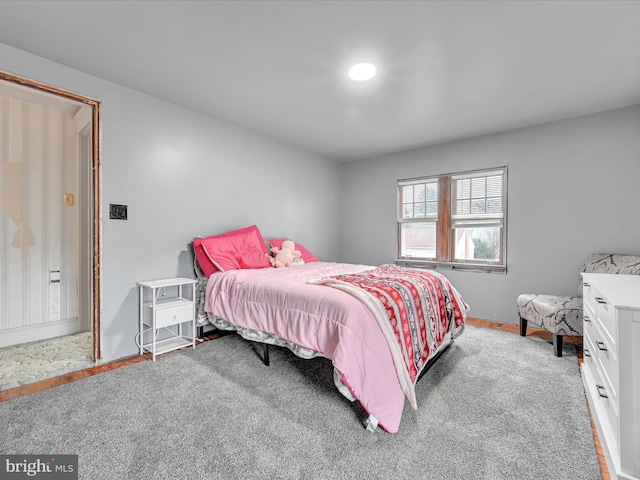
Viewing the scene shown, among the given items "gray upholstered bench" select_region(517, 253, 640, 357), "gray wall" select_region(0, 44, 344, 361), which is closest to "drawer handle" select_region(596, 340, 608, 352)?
"gray upholstered bench" select_region(517, 253, 640, 357)

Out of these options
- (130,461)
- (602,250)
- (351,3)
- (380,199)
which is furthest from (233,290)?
(602,250)

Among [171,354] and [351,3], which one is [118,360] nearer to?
[171,354]

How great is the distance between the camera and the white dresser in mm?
1241

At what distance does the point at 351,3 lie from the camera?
5.45 feet

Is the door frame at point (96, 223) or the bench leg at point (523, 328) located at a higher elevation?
the door frame at point (96, 223)

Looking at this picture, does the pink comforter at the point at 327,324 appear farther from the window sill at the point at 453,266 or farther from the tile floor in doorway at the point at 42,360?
the window sill at the point at 453,266

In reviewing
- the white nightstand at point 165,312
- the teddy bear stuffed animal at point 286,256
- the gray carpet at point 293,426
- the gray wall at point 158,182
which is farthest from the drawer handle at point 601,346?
the gray wall at point 158,182

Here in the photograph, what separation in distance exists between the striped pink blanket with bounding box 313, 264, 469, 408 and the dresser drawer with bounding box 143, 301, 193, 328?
145 cm

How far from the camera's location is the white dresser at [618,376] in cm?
124

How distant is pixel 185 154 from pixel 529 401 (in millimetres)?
3676

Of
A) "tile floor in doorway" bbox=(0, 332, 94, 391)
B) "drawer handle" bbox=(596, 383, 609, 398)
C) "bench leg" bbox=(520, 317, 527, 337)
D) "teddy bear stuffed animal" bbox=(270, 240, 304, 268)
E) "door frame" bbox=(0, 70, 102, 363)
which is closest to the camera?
"drawer handle" bbox=(596, 383, 609, 398)

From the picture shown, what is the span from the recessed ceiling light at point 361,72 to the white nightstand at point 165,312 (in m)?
2.40

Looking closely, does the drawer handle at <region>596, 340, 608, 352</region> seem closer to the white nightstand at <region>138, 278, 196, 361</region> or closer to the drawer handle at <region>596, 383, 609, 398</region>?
the drawer handle at <region>596, 383, 609, 398</region>

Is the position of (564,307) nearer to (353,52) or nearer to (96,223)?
(353,52)
